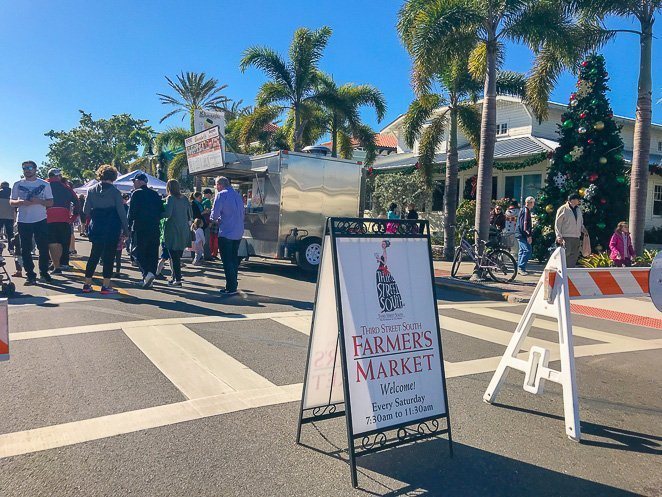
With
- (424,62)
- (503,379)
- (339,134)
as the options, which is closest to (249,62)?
(339,134)

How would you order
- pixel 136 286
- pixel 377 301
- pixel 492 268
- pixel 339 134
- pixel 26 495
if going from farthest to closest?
pixel 339 134
pixel 492 268
pixel 136 286
pixel 377 301
pixel 26 495

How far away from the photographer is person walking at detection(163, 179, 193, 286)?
9.45 m

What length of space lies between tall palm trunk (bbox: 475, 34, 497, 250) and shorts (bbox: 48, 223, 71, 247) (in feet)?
29.1

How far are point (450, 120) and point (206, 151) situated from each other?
27.4 feet

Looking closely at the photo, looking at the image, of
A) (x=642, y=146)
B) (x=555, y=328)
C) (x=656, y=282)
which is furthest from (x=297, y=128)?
(x=656, y=282)

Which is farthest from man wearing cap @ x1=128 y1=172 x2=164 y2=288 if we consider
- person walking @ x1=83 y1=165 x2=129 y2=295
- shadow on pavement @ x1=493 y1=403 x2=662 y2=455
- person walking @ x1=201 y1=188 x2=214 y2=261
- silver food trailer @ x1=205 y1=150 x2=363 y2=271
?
shadow on pavement @ x1=493 y1=403 x2=662 y2=455

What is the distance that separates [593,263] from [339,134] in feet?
43.7

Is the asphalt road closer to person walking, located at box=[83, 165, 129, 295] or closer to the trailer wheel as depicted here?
person walking, located at box=[83, 165, 129, 295]

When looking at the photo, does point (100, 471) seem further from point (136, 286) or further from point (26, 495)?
point (136, 286)

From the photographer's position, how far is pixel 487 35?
1322cm

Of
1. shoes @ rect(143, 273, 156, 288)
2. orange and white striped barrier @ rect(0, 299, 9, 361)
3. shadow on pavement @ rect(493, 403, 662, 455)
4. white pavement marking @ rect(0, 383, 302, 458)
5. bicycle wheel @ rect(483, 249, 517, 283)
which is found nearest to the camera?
orange and white striped barrier @ rect(0, 299, 9, 361)

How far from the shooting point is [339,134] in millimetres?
24281

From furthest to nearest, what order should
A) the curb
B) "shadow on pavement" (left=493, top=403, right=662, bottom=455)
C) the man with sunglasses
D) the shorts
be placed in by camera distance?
1. the shorts
2. the curb
3. the man with sunglasses
4. "shadow on pavement" (left=493, top=403, right=662, bottom=455)

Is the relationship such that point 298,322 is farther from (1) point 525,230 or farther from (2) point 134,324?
(1) point 525,230
